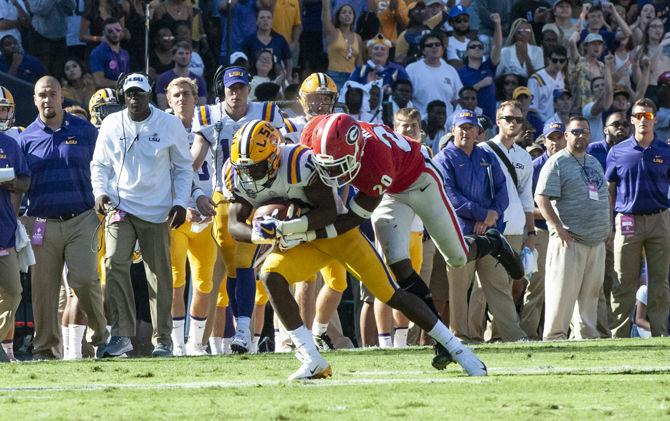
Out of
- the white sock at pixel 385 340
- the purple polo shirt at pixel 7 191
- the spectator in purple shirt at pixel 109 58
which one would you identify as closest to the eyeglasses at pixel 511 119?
the white sock at pixel 385 340

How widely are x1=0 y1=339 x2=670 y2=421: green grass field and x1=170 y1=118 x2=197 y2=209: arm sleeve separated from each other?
1.42 metres

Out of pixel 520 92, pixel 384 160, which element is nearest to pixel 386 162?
pixel 384 160

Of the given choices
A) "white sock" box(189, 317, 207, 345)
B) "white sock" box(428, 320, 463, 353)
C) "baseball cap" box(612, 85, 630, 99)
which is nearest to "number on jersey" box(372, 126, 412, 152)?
"white sock" box(428, 320, 463, 353)

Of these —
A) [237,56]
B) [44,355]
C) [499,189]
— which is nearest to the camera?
[44,355]

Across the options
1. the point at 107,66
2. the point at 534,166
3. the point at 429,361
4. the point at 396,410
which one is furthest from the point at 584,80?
the point at 396,410

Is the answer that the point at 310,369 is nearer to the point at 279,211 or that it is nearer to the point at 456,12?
the point at 279,211

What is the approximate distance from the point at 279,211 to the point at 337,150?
1.67 feet

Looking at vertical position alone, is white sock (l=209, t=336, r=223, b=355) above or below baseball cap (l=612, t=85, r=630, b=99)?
below

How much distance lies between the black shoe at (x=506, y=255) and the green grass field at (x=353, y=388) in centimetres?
141

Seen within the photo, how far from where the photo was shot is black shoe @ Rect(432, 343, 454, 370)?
871 centimetres

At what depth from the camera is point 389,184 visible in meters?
8.87

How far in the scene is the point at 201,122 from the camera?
11.6m

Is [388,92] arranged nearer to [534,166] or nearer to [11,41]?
[534,166]

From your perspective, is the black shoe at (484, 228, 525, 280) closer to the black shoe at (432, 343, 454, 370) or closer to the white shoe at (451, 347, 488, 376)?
the black shoe at (432, 343, 454, 370)
